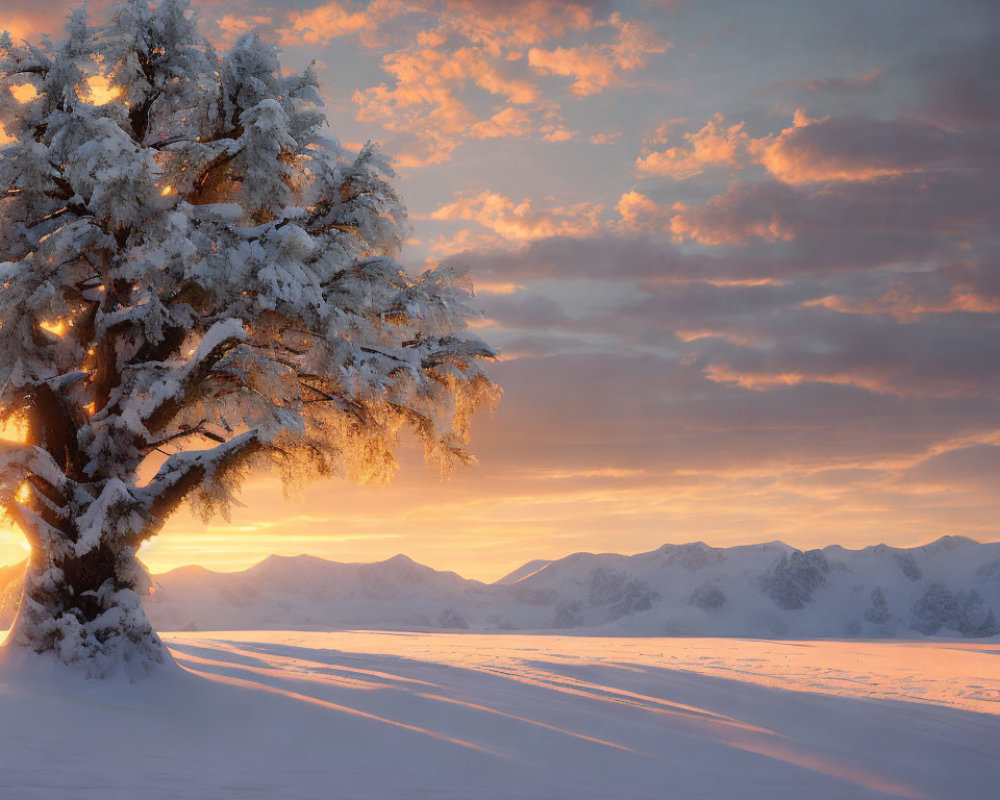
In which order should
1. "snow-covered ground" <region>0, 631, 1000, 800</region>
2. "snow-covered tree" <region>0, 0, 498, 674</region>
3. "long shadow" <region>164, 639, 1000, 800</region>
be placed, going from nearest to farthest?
"snow-covered ground" <region>0, 631, 1000, 800</region> < "long shadow" <region>164, 639, 1000, 800</region> < "snow-covered tree" <region>0, 0, 498, 674</region>

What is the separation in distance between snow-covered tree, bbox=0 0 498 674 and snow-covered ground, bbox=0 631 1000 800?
7.19ft

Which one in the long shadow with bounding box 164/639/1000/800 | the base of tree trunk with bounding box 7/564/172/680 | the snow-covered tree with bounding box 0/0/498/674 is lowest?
the long shadow with bounding box 164/639/1000/800

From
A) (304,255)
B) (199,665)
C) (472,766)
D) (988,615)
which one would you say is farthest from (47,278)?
(988,615)

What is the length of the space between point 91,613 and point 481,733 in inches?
256

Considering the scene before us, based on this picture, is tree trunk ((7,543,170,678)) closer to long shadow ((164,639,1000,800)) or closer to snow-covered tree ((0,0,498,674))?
snow-covered tree ((0,0,498,674))

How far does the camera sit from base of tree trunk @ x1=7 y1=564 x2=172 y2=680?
36.4 feet

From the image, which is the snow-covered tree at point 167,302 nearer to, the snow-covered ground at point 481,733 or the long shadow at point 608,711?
the snow-covered ground at point 481,733

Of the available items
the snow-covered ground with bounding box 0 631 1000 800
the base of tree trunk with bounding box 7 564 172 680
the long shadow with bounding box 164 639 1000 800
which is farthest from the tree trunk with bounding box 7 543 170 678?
the long shadow with bounding box 164 639 1000 800

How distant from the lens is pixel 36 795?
6164mm

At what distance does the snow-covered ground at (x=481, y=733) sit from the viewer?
7.16m

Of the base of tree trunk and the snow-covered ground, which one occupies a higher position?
the base of tree trunk

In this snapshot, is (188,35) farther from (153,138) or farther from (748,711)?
(748,711)

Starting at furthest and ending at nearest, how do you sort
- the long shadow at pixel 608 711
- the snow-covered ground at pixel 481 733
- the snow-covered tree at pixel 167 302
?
the snow-covered tree at pixel 167 302 < the long shadow at pixel 608 711 < the snow-covered ground at pixel 481 733

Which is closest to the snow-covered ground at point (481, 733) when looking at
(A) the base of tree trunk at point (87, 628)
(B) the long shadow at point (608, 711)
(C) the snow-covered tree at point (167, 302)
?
(B) the long shadow at point (608, 711)
